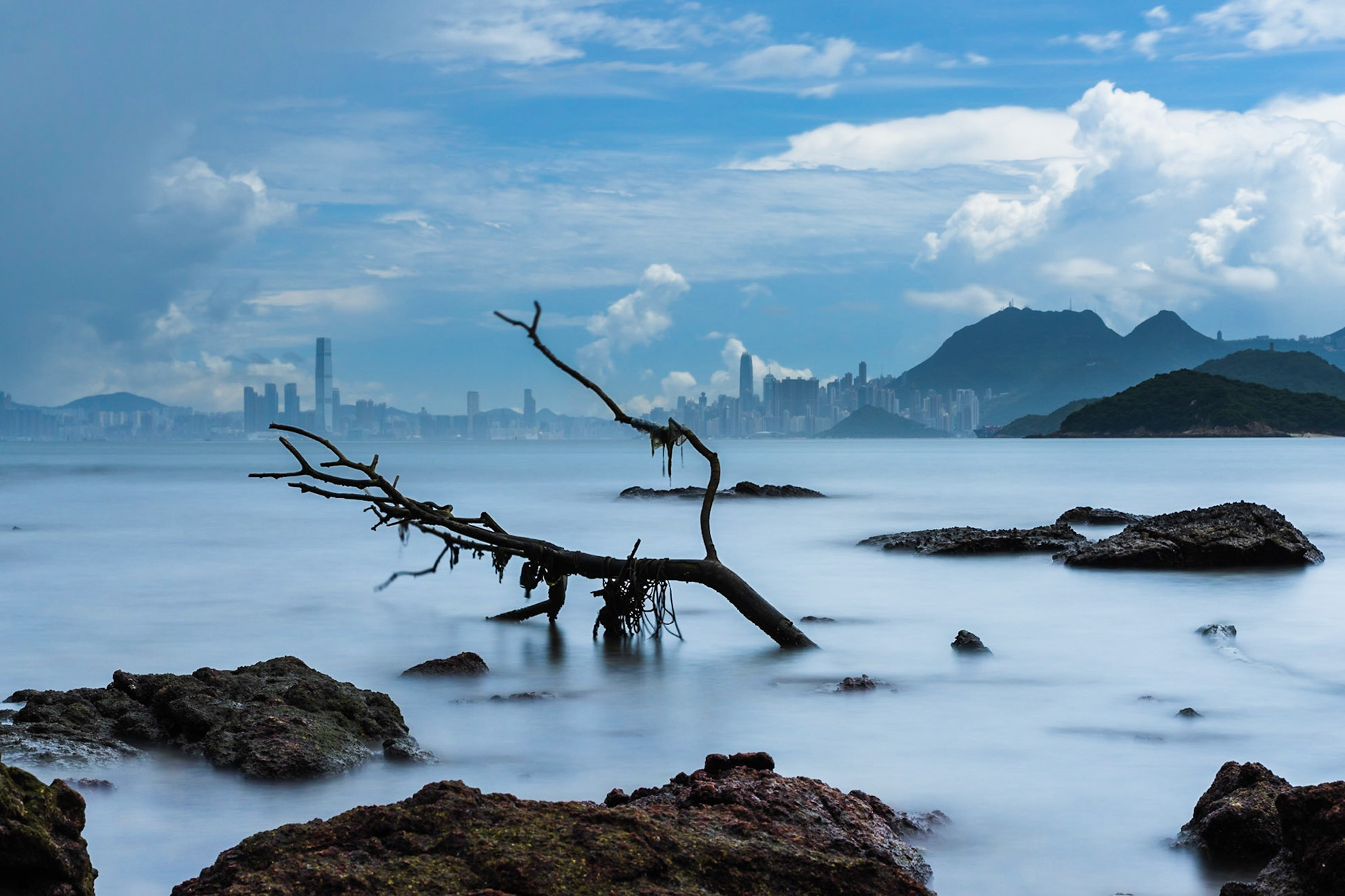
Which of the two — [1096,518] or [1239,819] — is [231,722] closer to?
[1239,819]

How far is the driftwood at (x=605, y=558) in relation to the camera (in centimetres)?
1056

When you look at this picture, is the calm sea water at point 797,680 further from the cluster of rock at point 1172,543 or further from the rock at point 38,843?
the rock at point 38,843

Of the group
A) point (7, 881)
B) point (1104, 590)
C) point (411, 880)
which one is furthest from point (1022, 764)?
point (1104, 590)

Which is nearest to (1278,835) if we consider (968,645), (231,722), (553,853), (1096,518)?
(553,853)

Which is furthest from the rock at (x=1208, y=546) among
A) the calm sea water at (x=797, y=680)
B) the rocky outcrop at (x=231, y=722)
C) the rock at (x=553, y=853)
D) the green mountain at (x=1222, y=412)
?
the green mountain at (x=1222, y=412)

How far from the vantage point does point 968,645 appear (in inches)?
485

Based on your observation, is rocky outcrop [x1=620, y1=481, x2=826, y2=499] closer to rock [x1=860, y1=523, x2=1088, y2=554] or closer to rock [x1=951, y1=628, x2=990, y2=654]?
rock [x1=860, y1=523, x2=1088, y2=554]

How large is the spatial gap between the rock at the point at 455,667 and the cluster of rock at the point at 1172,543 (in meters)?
11.1

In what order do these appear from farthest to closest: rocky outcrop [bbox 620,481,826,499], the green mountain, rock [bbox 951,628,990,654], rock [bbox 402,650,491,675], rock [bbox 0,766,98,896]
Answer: the green mountain < rocky outcrop [bbox 620,481,826,499] < rock [bbox 951,628,990,654] < rock [bbox 402,650,491,675] < rock [bbox 0,766,98,896]

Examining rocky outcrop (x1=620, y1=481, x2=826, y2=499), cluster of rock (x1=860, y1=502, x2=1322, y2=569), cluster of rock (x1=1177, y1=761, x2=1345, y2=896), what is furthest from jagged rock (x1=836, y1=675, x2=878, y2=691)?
rocky outcrop (x1=620, y1=481, x2=826, y2=499)

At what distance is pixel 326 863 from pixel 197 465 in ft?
349

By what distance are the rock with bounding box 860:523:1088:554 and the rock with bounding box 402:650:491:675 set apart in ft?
38.9

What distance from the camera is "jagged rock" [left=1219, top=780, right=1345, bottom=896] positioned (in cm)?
405

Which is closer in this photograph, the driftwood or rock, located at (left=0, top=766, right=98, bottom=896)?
rock, located at (left=0, top=766, right=98, bottom=896)
